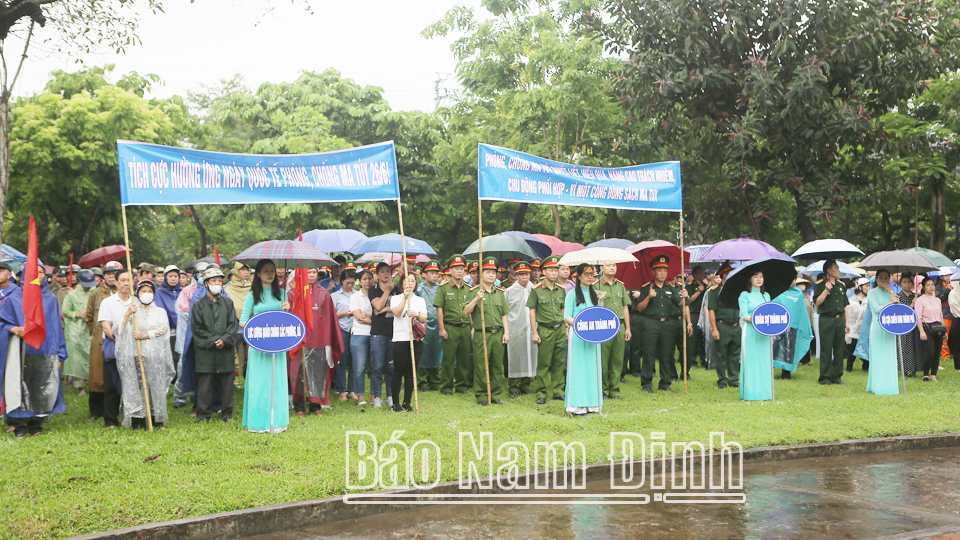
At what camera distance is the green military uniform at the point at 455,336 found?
460 inches

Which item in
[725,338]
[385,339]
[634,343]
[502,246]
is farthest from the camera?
[502,246]

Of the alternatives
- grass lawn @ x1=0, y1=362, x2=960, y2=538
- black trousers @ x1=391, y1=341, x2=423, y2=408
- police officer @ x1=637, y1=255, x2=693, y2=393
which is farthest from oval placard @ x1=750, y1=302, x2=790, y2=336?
black trousers @ x1=391, y1=341, x2=423, y2=408

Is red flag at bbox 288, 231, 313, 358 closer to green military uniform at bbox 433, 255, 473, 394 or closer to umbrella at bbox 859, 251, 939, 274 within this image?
green military uniform at bbox 433, 255, 473, 394

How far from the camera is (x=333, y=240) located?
16562 millimetres

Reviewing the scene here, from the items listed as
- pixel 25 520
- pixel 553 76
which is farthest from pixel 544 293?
pixel 553 76

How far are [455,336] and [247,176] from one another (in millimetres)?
4018

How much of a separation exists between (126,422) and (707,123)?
15.6 metres

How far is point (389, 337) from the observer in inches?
421

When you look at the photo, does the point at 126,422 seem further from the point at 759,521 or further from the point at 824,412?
the point at 824,412

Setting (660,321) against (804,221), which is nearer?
(660,321)

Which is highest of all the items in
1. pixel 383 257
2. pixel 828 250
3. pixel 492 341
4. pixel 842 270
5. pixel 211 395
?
pixel 383 257

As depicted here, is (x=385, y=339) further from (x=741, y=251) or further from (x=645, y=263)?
(x=741, y=251)

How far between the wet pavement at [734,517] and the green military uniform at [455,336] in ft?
16.1

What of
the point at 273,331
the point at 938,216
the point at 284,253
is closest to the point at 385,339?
the point at 284,253
